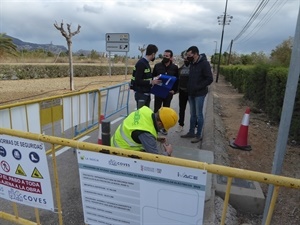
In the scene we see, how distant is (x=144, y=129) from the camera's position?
9.11ft

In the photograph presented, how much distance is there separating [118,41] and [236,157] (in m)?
9.61

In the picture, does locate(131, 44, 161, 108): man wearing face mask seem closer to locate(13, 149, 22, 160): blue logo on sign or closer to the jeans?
the jeans

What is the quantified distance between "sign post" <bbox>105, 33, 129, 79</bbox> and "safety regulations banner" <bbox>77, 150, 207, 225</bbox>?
37.3 feet

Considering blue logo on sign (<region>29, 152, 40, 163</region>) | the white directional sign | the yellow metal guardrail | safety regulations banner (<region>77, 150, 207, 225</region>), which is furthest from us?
the white directional sign

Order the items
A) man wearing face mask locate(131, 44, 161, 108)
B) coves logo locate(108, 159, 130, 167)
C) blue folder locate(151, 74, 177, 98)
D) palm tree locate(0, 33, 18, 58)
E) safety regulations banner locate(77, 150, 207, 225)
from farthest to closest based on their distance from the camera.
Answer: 1. palm tree locate(0, 33, 18, 58)
2. blue folder locate(151, 74, 177, 98)
3. man wearing face mask locate(131, 44, 161, 108)
4. coves logo locate(108, 159, 130, 167)
5. safety regulations banner locate(77, 150, 207, 225)

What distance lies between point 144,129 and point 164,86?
9.35 ft

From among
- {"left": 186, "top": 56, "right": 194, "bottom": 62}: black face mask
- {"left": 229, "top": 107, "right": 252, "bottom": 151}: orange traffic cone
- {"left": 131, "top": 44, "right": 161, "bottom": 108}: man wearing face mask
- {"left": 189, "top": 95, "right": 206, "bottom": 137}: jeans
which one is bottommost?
{"left": 229, "top": 107, "right": 252, "bottom": 151}: orange traffic cone

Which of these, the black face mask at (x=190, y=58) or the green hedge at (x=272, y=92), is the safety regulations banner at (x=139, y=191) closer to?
the black face mask at (x=190, y=58)

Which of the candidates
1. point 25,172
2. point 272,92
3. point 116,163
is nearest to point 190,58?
point 116,163

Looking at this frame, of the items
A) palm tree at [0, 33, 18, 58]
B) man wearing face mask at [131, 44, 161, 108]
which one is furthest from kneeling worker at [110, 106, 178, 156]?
palm tree at [0, 33, 18, 58]

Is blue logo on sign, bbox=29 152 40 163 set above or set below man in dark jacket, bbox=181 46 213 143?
below

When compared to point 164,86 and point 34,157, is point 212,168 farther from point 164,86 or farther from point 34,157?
point 164,86

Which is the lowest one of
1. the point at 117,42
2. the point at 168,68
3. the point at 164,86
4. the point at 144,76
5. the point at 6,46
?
the point at 164,86

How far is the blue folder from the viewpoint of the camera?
5.43m
